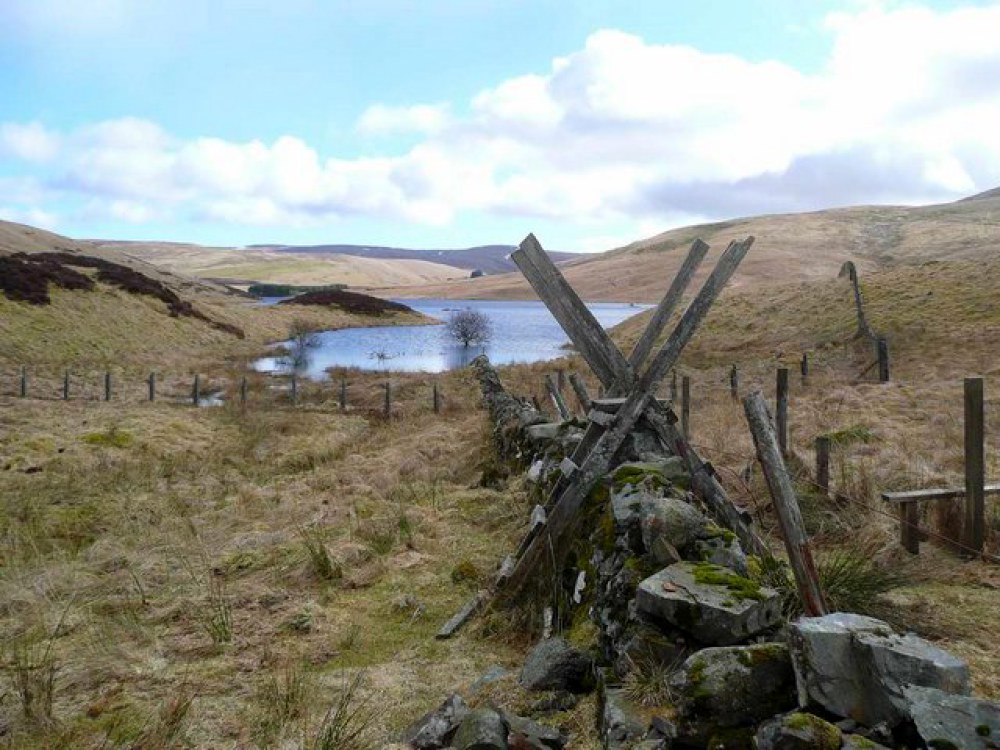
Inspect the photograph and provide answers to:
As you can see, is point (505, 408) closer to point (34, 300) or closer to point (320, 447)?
point (320, 447)

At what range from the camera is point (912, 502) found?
6691mm

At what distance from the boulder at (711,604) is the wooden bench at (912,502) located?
3541mm

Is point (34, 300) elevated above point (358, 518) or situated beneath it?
elevated above

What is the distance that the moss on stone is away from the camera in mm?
3637

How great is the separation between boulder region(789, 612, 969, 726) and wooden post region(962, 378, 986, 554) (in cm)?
448

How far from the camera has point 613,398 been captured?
6480 mm

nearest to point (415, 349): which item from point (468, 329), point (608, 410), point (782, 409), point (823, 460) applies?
point (468, 329)

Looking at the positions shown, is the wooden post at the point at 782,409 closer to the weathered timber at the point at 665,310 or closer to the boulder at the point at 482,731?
the weathered timber at the point at 665,310

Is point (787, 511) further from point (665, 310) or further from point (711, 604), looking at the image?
point (665, 310)

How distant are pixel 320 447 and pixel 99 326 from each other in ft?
99.0

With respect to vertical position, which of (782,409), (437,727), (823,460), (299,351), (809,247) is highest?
(809,247)

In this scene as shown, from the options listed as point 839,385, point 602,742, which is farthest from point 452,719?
point 839,385

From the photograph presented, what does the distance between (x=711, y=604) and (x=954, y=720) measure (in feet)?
4.36

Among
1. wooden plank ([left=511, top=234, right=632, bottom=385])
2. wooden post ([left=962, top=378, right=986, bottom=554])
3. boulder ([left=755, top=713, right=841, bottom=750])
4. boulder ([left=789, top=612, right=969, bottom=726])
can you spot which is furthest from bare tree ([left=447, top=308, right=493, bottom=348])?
boulder ([left=755, top=713, right=841, bottom=750])
